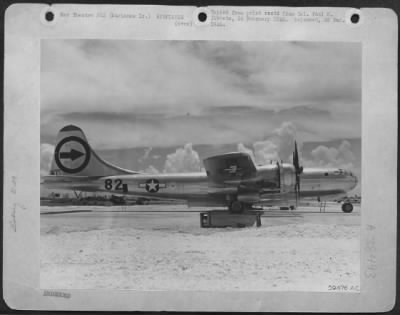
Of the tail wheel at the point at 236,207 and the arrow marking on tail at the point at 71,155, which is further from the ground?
the arrow marking on tail at the point at 71,155

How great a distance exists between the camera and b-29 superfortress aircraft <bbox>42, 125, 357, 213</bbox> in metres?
1.21

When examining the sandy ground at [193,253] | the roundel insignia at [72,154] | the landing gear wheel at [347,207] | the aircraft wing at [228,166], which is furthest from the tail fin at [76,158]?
the landing gear wheel at [347,207]

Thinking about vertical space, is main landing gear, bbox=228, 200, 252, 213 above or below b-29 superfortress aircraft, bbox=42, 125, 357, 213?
below

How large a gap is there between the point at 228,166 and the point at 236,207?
0.48 ft

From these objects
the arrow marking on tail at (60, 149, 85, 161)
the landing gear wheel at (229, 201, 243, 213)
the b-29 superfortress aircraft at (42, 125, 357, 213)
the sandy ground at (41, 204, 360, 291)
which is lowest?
the sandy ground at (41, 204, 360, 291)

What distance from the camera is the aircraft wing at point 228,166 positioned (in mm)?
1212

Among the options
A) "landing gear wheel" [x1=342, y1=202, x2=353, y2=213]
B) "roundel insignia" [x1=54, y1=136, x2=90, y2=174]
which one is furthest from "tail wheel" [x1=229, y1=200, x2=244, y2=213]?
"roundel insignia" [x1=54, y1=136, x2=90, y2=174]

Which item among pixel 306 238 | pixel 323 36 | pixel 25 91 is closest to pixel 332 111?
pixel 323 36

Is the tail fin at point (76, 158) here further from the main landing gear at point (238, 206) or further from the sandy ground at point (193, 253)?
the main landing gear at point (238, 206)

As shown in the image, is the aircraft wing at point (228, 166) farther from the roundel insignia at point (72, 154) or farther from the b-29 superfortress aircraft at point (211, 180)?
the roundel insignia at point (72, 154)

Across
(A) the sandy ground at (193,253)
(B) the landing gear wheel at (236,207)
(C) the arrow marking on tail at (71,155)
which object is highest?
(C) the arrow marking on tail at (71,155)

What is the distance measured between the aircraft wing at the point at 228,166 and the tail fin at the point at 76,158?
26cm

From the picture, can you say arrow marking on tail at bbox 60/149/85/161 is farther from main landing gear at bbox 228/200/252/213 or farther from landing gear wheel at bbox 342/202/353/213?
landing gear wheel at bbox 342/202/353/213

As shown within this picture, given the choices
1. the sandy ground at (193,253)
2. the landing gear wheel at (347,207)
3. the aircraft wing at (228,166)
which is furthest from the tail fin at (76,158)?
the landing gear wheel at (347,207)
